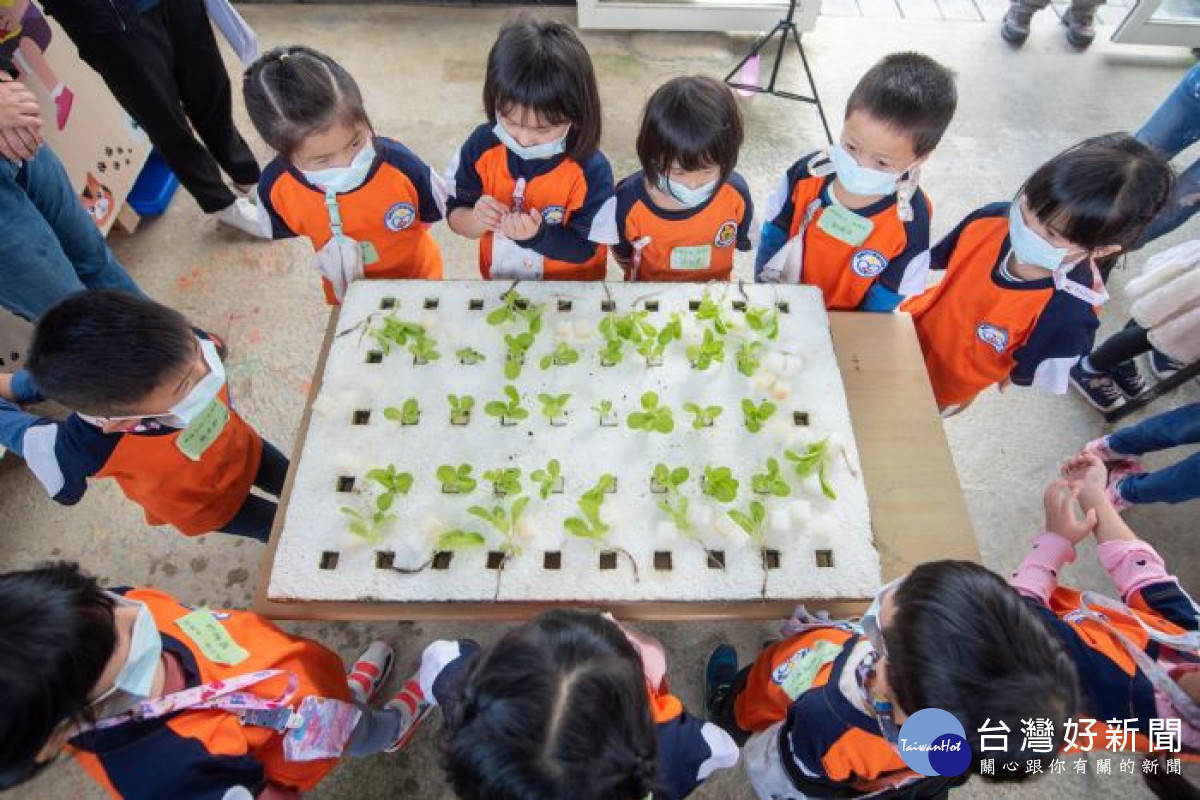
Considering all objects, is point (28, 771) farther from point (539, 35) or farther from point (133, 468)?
point (539, 35)

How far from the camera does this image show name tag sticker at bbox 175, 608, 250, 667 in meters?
1.14

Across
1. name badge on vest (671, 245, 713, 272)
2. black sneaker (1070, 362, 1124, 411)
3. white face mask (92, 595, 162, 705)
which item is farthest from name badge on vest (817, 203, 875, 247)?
white face mask (92, 595, 162, 705)

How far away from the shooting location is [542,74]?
57.9 inches

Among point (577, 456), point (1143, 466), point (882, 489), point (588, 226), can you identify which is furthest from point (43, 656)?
point (1143, 466)

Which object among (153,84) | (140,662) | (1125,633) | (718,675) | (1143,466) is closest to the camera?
(140,662)

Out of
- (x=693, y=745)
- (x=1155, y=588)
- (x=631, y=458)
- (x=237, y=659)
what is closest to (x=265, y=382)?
(x=237, y=659)

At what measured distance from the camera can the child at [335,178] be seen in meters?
1.48

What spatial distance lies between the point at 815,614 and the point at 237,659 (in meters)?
1.17

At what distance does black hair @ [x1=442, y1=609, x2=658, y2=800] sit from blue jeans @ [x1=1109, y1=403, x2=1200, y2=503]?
6.01 feet

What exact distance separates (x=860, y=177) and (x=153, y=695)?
1.76 metres

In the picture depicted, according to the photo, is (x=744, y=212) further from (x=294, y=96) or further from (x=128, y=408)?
(x=128, y=408)

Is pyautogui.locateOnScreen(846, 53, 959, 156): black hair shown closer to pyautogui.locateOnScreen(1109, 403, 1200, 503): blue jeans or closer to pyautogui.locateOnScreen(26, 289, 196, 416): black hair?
pyautogui.locateOnScreen(1109, 403, 1200, 503): blue jeans

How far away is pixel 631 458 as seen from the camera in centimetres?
142

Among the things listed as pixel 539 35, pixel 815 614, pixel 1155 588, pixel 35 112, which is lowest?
pixel 815 614
